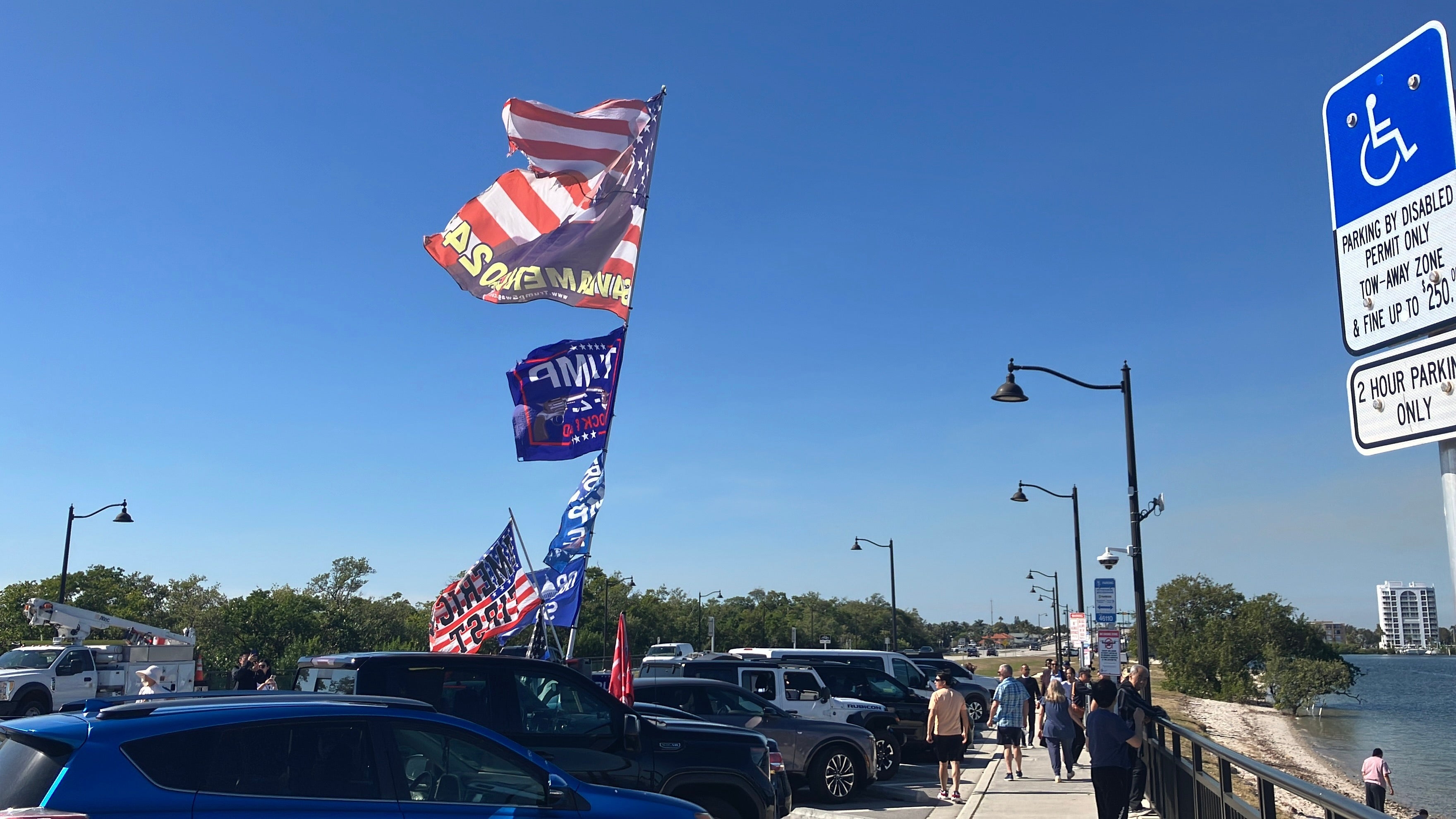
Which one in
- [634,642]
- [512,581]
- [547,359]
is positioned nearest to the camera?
[512,581]

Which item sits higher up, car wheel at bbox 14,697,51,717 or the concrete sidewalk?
car wheel at bbox 14,697,51,717

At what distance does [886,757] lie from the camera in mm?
17078

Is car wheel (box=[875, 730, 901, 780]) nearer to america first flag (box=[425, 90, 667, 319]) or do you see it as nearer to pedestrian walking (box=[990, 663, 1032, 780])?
pedestrian walking (box=[990, 663, 1032, 780])

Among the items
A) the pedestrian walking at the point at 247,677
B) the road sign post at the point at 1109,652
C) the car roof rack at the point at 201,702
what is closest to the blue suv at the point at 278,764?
the car roof rack at the point at 201,702

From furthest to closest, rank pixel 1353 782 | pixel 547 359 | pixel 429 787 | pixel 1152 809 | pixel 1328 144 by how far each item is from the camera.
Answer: pixel 1353 782, pixel 547 359, pixel 1152 809, pixel 429 787, pixel 1328 144

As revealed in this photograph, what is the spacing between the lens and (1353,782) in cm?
3047

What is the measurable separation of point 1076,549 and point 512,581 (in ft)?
88.6

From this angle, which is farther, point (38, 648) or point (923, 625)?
point (923, 625)

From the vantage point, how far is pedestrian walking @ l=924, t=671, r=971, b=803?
14719 mm

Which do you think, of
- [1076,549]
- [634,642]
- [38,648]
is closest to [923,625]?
[634,642]

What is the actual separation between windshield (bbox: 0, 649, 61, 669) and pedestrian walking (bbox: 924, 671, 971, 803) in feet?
71.9

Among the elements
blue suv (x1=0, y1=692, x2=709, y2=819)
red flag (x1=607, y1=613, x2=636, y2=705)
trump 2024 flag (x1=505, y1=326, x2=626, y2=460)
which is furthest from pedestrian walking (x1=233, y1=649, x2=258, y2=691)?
blue suv (x1=0, y1=692, x2=709, y2=819)

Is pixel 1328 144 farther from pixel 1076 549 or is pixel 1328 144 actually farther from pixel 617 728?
pixel 1076 549

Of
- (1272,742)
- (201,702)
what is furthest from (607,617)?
(201,702)
